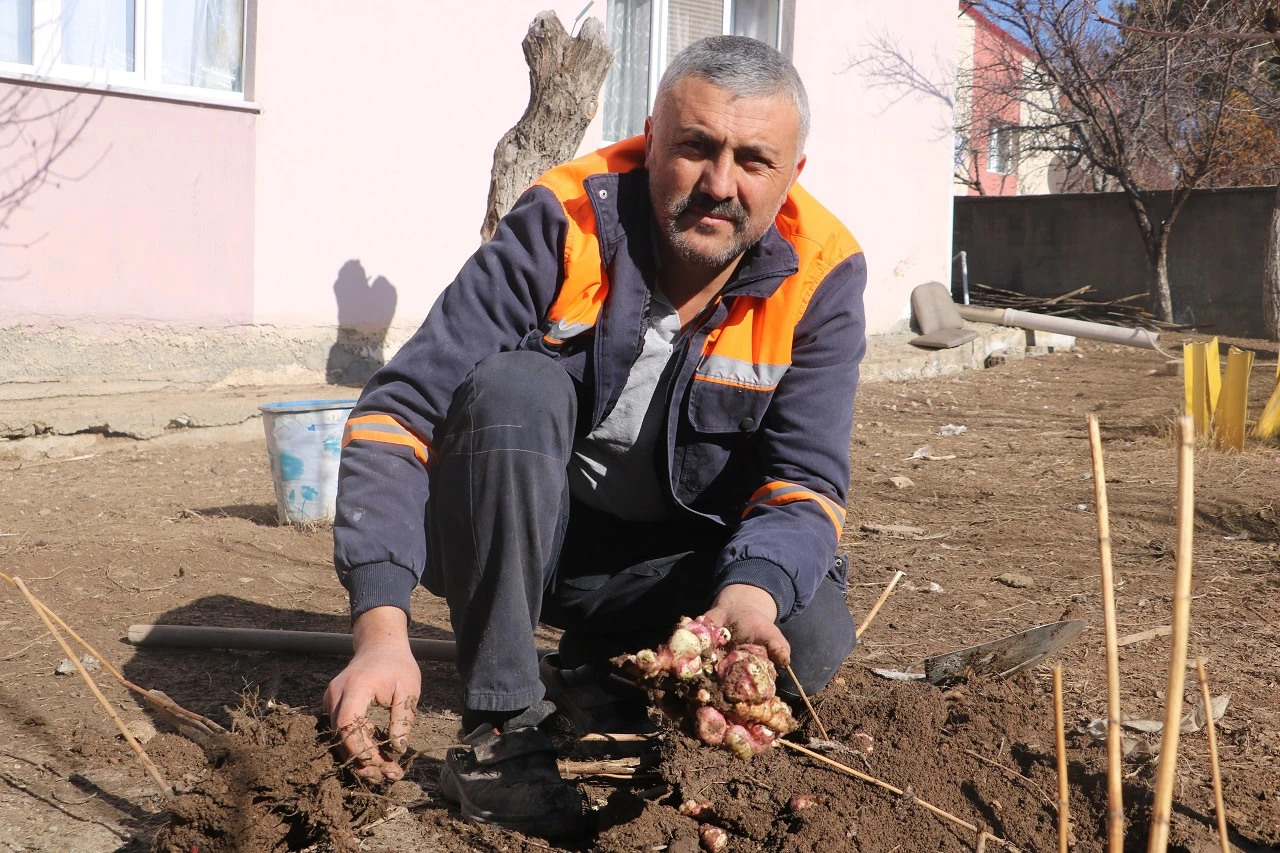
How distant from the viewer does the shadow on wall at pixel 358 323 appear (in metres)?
6.31

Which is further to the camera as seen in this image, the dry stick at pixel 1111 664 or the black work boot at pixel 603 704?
the black work boot at pixel 603 704

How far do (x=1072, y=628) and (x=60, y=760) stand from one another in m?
2.23

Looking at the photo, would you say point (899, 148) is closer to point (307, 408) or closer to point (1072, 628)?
point (307, 408)

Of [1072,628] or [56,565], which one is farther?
[56,565]

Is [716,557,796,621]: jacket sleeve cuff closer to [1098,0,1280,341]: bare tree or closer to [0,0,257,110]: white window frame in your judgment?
[1098,0,1280,341]: bare tree

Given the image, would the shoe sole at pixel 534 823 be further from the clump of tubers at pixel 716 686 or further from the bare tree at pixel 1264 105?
the bare tree at pixel 1264 105

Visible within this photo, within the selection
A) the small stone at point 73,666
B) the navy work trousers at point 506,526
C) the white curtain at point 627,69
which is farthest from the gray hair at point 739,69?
the white curtain at point 627,69

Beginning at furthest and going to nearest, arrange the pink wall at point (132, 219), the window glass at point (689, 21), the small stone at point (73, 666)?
the window glass at point (689, 21) → the pink wall at point (132, 219) → the small stone at point (73, 666)

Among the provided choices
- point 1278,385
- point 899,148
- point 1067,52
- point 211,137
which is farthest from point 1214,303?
point 211,137

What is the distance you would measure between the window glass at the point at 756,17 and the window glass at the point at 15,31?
491cm

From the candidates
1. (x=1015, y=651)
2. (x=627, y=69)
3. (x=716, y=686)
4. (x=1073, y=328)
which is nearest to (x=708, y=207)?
(x=716, y=686)

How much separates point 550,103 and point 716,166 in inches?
138

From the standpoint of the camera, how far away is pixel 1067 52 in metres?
11.6

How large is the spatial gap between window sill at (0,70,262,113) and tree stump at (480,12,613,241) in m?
1.47
